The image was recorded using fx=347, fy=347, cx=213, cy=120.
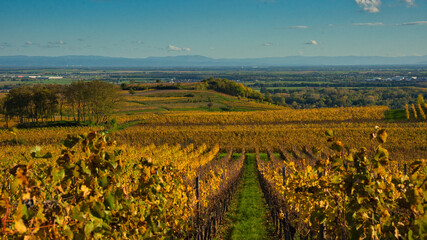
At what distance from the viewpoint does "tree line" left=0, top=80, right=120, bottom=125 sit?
56.7m

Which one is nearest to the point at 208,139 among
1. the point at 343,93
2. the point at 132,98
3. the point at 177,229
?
the point at 177,229

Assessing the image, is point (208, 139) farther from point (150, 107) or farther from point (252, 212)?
point (150, 107)

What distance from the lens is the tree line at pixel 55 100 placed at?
186 ft

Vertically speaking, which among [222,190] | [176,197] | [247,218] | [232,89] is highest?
[176,197]

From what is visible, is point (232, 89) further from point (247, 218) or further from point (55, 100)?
point (247, 218)

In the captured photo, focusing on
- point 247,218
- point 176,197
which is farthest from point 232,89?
Answer: point 176,197

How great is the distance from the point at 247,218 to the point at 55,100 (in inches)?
2167

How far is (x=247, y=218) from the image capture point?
503 inches

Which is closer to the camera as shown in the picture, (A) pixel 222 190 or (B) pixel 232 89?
(A) pixel 222 190

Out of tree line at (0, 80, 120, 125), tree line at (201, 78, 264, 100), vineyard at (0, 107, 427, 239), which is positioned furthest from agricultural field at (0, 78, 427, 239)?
tree line at (201, 78, 264, 100)

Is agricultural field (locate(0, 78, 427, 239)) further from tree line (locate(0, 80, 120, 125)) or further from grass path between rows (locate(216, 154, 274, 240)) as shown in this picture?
tree line (locate(0, 80, 120, 125))

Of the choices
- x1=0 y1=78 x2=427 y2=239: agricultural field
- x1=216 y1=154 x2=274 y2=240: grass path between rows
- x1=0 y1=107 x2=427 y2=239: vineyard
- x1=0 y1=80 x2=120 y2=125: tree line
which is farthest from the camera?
x1=0 y1=80 x2=120 y2=125: tree line

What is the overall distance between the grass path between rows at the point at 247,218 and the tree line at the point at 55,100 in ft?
160

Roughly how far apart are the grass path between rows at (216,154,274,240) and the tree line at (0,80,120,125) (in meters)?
48.6
